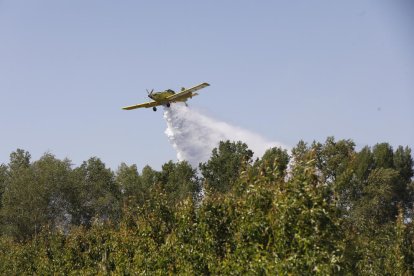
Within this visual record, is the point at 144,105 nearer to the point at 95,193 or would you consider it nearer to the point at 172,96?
the point at 172,96

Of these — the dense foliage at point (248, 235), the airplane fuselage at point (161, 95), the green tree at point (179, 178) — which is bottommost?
the dense foliage at point (248, 235)

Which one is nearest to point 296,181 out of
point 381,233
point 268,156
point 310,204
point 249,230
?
point 310,204

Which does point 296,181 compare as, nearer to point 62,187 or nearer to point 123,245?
point 123,245

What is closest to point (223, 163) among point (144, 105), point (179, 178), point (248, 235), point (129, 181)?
point (179, 178)

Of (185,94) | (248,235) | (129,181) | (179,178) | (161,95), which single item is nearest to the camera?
(248,235)

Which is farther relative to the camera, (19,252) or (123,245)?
(19,252)

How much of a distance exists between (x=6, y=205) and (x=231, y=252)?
261ft

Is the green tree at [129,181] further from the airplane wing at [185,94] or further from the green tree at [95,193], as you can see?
the airplane wing at [185,94]

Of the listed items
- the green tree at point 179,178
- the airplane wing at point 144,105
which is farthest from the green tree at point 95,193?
the airplane wing at point 144,105

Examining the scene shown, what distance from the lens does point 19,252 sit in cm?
5181

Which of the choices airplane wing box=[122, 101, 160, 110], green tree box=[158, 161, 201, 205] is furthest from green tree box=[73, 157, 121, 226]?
airplane wing box=[122, 101, 160, 110]

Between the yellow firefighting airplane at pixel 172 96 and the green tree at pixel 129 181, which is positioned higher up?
the green tree at pixel 129 181

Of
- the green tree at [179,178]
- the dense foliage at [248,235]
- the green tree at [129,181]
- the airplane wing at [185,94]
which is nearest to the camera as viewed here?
the dense foliage at [248,235]

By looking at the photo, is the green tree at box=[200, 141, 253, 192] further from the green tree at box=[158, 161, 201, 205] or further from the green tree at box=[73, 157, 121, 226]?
the green tree at box=[73, 157, 121, 226]
